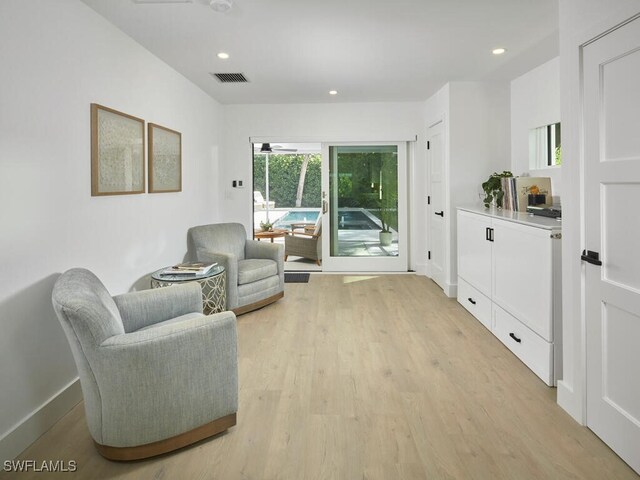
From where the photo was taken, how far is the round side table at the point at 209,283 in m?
3.61

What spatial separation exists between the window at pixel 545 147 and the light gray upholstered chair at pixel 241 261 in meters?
2.77

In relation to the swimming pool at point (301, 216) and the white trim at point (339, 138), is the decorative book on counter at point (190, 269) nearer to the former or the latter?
the white trim at point (339, 138)

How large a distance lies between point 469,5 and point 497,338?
7.99ft

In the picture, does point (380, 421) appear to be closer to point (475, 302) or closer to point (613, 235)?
point (613, 235)

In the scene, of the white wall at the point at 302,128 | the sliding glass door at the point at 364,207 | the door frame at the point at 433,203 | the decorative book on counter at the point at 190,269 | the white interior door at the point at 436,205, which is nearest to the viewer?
the decorative book on counter at the point at 190,269

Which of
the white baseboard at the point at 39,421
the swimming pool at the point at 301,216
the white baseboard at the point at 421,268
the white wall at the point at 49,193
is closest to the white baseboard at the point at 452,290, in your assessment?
the white baseboard at the point at 421,268

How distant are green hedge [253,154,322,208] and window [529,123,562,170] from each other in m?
8.45

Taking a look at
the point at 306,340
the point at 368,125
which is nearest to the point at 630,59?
the point at 306,340

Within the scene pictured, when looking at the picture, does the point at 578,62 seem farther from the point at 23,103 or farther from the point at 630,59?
the point at 23,103

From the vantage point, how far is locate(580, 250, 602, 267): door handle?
2143 mm

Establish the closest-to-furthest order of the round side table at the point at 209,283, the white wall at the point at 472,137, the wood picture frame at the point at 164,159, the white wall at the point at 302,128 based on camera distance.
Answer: the round side table at the point at 209,283 < the wood picture frame at the point at 164,159 < the white wall at the point at 472,137 < the white wall at the point at 302,128

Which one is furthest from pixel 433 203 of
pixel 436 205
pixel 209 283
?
pixel 209 283

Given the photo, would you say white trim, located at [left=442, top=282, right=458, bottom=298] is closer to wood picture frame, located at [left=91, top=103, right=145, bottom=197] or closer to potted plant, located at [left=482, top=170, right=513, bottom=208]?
potted plant, located at [left=482, top=170, right=513, bottom=208]

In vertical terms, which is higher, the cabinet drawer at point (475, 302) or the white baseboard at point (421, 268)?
the white baseboard at point (421, 268)
